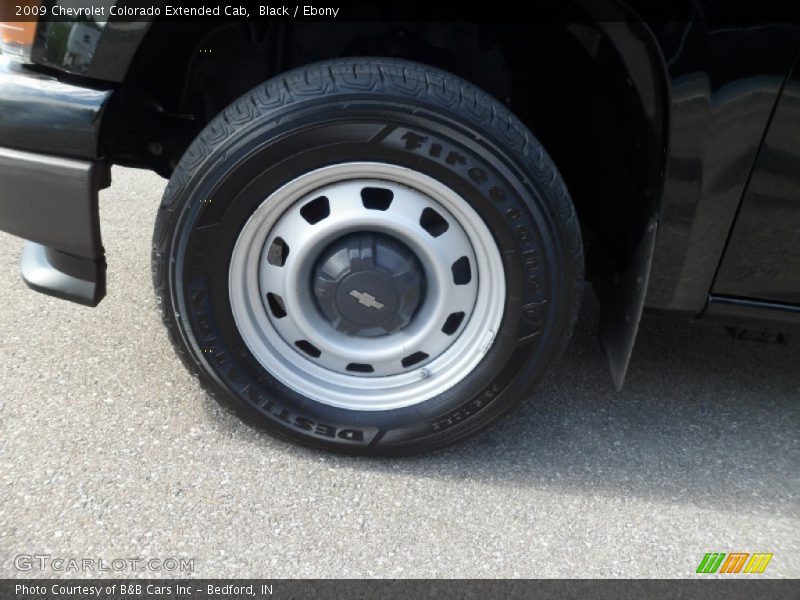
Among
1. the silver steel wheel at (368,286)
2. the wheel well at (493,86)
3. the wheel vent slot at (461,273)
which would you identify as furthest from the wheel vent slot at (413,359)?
the wheel well at (493,86)

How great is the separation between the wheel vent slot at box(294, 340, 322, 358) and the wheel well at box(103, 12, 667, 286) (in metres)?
0.72

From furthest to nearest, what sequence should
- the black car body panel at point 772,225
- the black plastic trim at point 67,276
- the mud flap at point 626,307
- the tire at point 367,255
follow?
the black plastic trim at point 67,276
the mud flap at point 626,307
the tire at point 367,255
the black car body panel at point 772,225

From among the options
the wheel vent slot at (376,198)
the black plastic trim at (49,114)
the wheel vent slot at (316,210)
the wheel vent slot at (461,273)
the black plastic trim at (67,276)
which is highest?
the black plastic trim at (49,114)

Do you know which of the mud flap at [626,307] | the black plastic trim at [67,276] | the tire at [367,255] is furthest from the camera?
the black plastic trim at [67,276]

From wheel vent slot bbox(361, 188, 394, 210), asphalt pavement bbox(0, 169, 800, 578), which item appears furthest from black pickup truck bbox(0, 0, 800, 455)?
asphalt pavement bbox(0, 169, 800, 578)

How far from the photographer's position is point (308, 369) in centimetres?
189

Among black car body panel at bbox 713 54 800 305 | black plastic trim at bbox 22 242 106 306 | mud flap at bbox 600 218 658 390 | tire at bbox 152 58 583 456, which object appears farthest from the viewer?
black plastic trim at bbox 22 242 106 306

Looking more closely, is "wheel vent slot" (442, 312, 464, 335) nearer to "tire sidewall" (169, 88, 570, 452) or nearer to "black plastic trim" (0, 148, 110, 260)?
"tire sidewall" (169, 88, 570, 452)

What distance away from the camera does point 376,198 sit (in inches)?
69.1

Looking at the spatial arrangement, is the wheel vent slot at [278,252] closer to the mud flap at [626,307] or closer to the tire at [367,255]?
the tire at [367,255]

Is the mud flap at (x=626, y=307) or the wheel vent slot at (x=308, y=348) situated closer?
the mud flap at (x=626, y=307)

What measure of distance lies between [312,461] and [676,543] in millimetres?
960

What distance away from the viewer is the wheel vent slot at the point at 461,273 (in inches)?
70.4

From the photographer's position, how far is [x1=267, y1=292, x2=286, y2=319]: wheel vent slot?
1.87 meters
